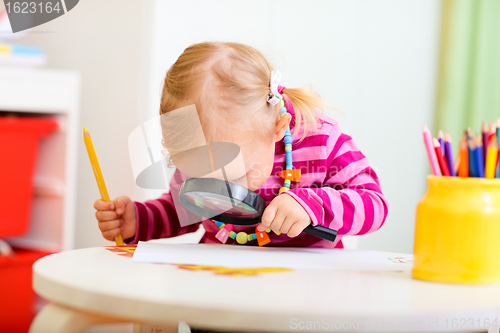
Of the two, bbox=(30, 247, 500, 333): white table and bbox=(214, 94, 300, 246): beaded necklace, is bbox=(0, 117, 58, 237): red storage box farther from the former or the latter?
bbox=(30, 247, 500, 333): white table

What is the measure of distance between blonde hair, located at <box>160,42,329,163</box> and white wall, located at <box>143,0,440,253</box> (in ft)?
2.85

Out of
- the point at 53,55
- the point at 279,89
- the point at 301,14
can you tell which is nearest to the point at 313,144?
the point at 279,89

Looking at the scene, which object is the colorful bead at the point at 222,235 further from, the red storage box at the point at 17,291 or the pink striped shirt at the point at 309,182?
the red storage box at the point at 17,291

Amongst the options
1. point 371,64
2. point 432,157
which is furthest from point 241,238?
point 371,64

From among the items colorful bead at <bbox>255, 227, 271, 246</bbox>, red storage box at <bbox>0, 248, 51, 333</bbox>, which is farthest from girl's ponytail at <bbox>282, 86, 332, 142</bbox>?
red storage box at <bbox>0, 248, 51, 333</bbox>

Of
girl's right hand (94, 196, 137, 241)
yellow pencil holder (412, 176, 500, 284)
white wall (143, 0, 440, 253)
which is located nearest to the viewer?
yellow pencil holder (412, 176, 500, 284)

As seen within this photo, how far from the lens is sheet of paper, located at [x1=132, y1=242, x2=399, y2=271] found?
56 cm

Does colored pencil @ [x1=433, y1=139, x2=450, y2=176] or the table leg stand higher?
colored pencil @ [x1=433, y1=139, x2=450, y2=176]

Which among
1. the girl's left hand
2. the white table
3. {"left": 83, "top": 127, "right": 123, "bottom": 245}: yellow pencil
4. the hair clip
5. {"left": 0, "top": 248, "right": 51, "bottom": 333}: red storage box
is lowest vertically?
{"left": 0, "top": 248, "right": 51, "bottom": 333}: red storage box

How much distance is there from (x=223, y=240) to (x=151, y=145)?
209 millimetres

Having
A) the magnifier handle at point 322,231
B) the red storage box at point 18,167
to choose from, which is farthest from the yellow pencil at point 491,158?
the red storage box at point 18,167

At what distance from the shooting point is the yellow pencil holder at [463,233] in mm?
467

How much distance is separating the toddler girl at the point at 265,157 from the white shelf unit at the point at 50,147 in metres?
0.57

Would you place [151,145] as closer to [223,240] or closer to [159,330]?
[223,240]
